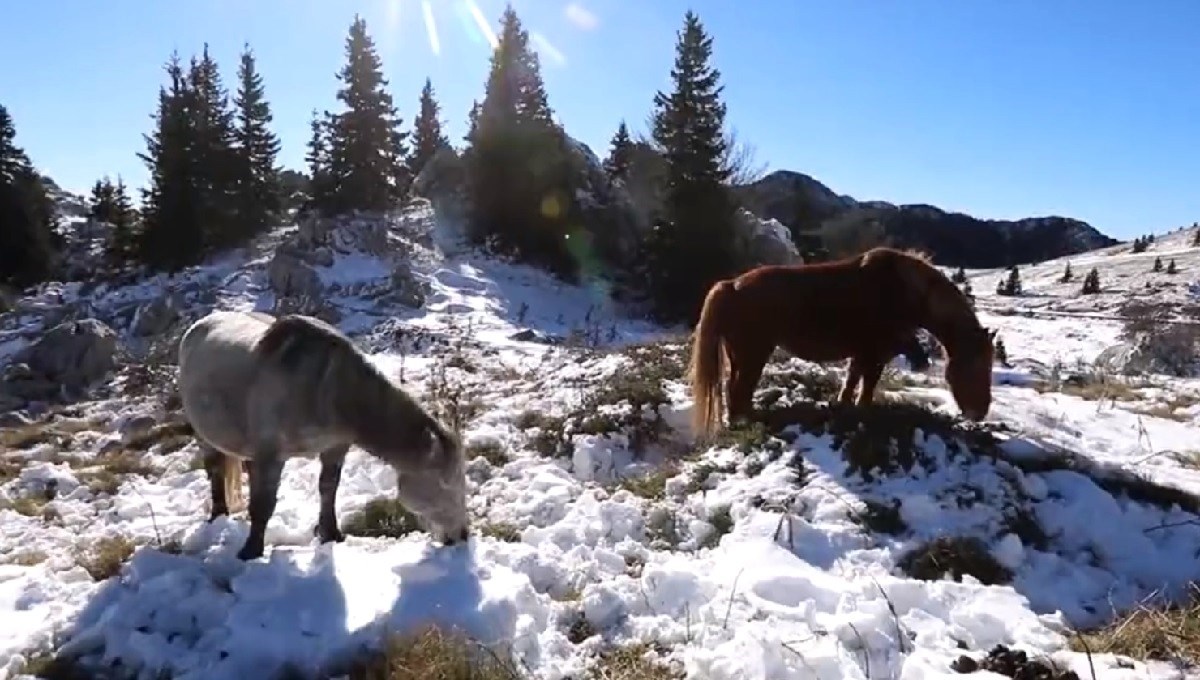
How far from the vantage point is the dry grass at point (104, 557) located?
5.39 m

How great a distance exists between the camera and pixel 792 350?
28.1ft

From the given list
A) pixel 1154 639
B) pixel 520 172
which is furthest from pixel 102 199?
pixel 1154 639

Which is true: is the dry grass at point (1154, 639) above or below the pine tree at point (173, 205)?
below

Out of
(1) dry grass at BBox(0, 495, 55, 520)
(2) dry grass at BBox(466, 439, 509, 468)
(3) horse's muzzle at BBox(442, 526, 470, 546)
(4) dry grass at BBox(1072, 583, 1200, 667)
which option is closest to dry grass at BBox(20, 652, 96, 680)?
(3) horse's muzzle at BBox(442, 526, 470, 546)

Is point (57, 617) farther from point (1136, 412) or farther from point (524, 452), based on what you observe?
point (1136, 412)

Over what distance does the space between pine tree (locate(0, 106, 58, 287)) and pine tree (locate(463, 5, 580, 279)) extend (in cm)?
1703

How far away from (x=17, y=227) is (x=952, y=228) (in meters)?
59.7

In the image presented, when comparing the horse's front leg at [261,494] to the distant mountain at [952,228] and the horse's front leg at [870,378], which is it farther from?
the distant mountain at [952,228]

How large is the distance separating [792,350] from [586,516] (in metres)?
3.23

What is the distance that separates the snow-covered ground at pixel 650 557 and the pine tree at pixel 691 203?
17.0 metres

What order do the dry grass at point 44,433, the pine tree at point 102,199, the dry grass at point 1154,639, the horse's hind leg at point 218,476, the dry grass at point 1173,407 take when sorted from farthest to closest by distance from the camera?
the pine tree at point 102,199, the dry grass at point 44,433, the dry grass at point 1173,407, the horse's hind leg at point 218,476, the dry grass at point 1154,639

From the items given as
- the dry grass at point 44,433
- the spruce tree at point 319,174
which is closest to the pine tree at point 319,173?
the spruce tree at point 319,174

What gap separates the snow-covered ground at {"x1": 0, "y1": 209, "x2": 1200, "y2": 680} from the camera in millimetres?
4469

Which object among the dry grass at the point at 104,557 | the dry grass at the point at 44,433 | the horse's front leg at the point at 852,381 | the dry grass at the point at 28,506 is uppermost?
the horse's front leg at the point at 852,381
